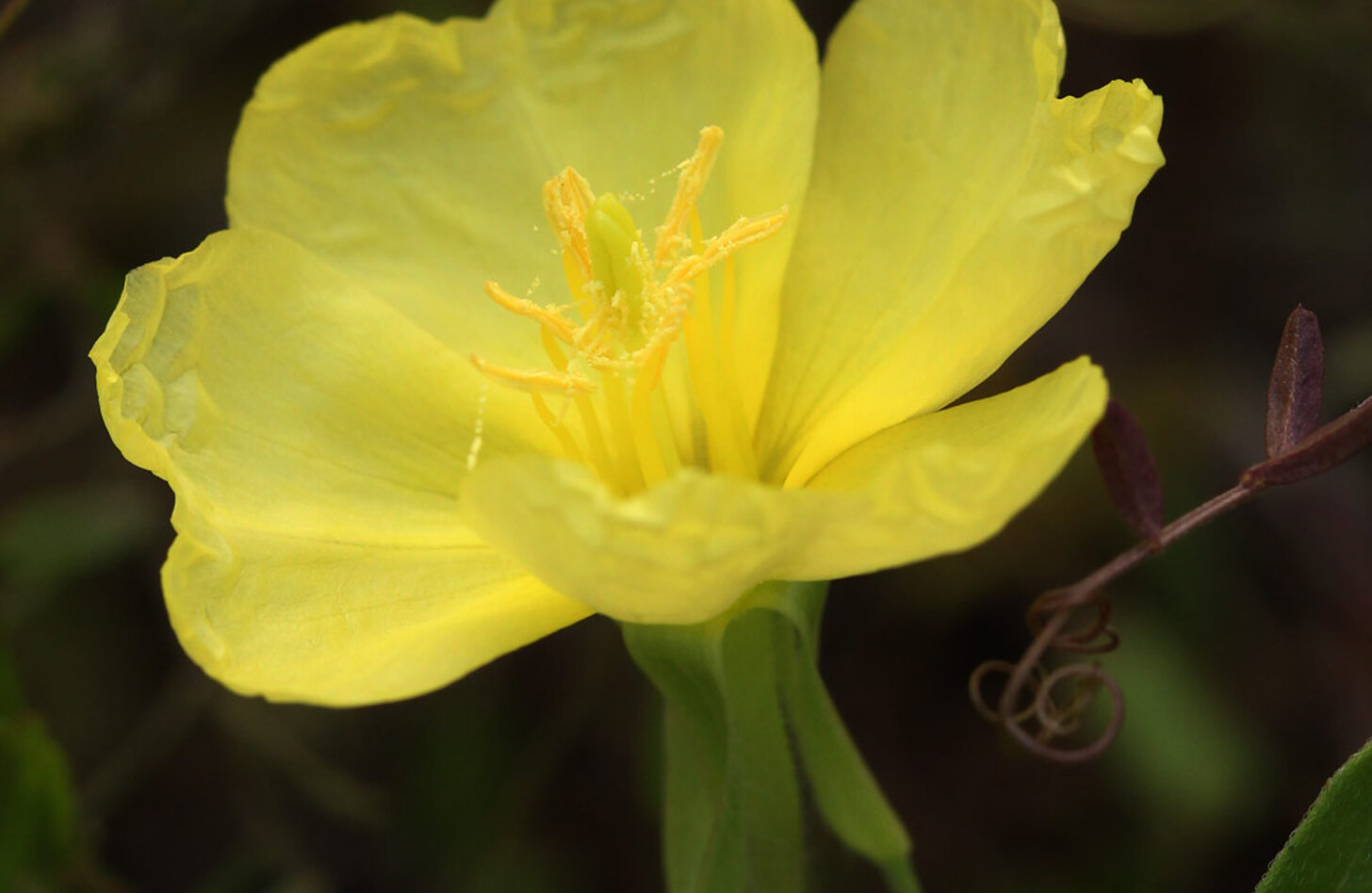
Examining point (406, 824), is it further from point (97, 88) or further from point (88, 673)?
point (97, 88)

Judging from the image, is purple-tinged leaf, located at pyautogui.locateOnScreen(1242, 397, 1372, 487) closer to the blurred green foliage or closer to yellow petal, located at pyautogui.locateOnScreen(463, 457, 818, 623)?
yellow petal, located at pyautogui.locateOnScreen(463, 457, 818, 623)

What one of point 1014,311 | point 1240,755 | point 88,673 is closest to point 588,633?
point 88,673

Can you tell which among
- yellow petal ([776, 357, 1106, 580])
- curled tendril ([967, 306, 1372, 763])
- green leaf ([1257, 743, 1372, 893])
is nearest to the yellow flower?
yellow petal ([776, 357, 1106, 580])

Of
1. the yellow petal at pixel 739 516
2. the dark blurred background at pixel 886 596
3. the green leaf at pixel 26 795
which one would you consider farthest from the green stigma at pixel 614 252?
the dark blurred background at pixel 886 596

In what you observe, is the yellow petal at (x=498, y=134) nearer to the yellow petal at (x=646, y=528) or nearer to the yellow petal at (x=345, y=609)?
the yellow petal at (x=345, y=609)

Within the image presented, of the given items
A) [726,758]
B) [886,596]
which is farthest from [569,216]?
[886,596]
